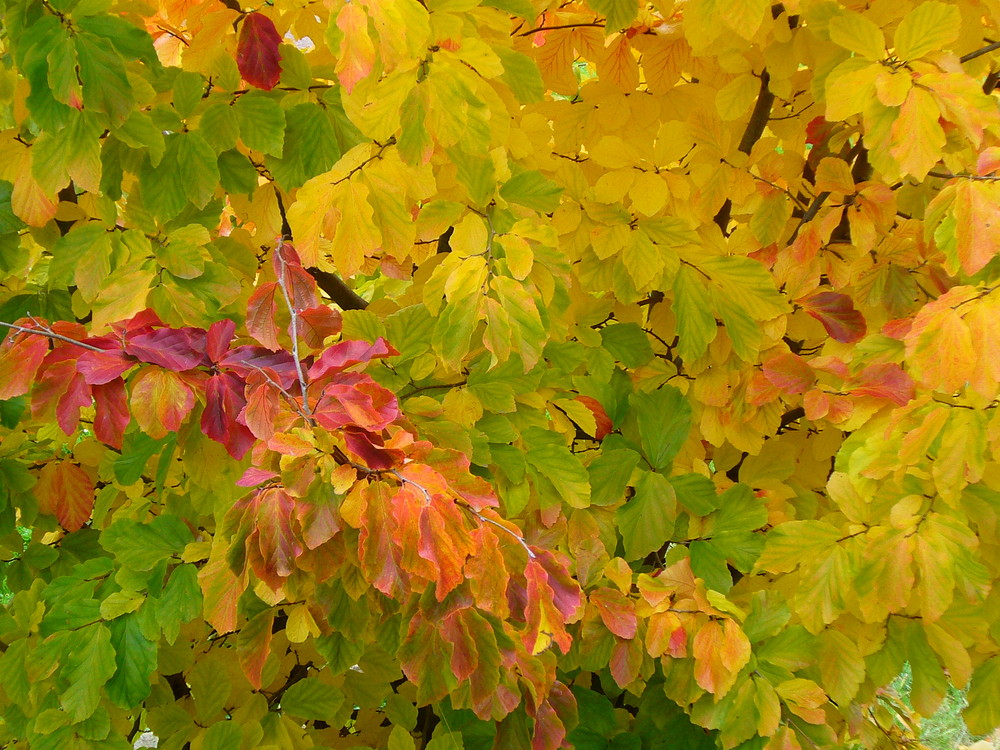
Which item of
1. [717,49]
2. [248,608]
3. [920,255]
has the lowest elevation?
[248,608]

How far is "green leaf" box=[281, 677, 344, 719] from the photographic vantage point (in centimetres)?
159

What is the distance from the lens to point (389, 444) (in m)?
0.88

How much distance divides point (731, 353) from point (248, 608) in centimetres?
90

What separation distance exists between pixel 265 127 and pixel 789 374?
35.3 inches

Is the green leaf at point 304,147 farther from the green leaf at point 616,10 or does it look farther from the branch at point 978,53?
the branch at point 978,53

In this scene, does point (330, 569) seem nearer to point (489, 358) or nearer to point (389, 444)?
point (389, 444)

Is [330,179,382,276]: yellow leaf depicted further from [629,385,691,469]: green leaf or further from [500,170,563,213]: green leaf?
[629,385,691,469]: green leaf

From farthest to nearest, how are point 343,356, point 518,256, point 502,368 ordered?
point 502,368
point 518,256
point 343,356

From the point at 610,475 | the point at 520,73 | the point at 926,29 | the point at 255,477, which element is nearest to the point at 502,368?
the point at 610,475

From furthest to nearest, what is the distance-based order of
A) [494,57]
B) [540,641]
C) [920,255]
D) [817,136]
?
[817,136]
[920,255]
[494,57]
[540,641]

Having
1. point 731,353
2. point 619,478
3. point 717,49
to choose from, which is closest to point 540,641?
point 619,478

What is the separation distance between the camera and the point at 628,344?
163cm

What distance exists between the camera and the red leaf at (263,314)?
1.10 metres

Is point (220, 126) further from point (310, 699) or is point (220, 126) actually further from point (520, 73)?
point (310, 699)
